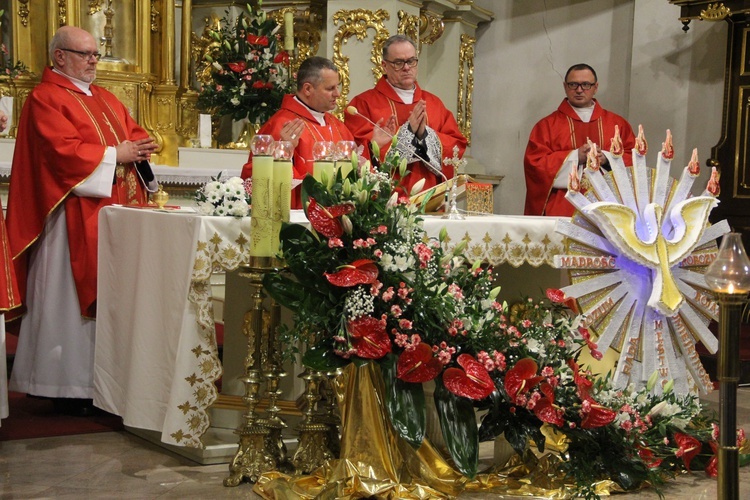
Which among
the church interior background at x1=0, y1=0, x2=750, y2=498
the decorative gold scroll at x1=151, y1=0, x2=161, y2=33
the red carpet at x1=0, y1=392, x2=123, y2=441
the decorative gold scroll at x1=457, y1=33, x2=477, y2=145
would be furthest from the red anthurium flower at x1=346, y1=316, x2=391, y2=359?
the decorative gold scroll at x1=457, y1=33, x2=477, y2=145

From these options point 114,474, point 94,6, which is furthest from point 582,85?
point 114,474

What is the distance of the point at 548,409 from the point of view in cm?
348

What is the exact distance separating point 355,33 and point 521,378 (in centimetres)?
491

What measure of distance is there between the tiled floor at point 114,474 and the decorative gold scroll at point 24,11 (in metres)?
4.13

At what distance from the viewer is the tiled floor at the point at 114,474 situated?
3592 millimetres

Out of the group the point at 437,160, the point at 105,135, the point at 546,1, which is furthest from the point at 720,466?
the point at 546,1

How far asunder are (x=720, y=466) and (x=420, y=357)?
1.70m

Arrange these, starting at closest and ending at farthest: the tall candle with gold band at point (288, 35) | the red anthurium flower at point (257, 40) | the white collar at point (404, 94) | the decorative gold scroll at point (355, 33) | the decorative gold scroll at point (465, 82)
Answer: the white collar at point (404, 94), the tall candle with gold band at point (288, 35), the red anthurium flower at point (257, 40), the decorative gold scroll at point (355, 33), the decorative gold scroll at point (465, 82)

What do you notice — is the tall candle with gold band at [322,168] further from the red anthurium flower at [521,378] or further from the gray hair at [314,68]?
the gray hair at [314,68]

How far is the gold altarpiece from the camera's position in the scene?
7508 mm

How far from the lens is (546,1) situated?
9117 millimetres

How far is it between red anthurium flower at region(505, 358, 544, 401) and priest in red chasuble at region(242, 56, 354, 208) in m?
1.78

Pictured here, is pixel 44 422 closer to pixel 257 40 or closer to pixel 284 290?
pixel 284 290

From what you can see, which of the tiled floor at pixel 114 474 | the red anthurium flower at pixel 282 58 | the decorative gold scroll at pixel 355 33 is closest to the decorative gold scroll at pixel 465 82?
the decorative gold scroll at pixel 355 33
